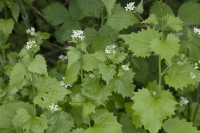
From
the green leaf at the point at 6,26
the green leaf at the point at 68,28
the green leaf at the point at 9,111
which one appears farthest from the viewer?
the green leaf at the point at 6,26

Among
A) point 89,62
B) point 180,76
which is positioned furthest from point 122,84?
point 180,76

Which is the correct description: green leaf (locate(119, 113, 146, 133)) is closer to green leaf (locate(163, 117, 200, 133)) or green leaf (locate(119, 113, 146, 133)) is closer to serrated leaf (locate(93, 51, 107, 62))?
green leaf (locate(163, 117, 200, 133))

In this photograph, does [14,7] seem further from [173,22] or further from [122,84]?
[173,22]

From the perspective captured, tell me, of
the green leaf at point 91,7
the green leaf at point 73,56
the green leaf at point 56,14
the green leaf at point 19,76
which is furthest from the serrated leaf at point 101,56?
the green leaf at point 56,14

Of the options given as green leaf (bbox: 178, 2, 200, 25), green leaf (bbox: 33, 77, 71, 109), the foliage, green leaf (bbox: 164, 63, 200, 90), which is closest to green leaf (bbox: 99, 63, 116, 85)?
the foliage

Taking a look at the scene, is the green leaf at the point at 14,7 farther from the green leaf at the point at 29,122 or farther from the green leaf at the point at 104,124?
the green leaf at the point at 104,124

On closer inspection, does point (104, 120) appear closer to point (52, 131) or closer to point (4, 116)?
point (52, 131)

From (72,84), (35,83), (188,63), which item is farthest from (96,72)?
(188,63)
